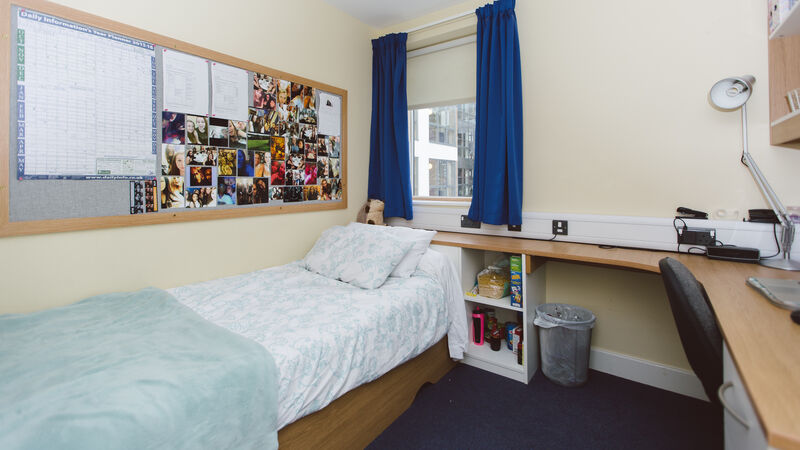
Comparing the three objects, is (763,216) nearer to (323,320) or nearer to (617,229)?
(617,229)

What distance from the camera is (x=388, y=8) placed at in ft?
8.98

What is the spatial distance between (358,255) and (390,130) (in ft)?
4.04

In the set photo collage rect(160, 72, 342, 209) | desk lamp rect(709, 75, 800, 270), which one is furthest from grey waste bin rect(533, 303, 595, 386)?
photo collage rect(160, 72, 342, 209)

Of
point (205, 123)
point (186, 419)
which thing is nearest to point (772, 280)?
point (186, 419)

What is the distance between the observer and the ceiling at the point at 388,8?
2652 mm

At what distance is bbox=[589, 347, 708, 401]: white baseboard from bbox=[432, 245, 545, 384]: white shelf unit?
394mm

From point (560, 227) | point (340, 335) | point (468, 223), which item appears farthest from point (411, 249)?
point (560, 227)

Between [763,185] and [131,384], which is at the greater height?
[763,185]

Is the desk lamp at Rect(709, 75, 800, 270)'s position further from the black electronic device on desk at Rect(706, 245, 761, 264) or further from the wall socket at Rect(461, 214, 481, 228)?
the wall socket at Rect(461, 214, 481, 228)

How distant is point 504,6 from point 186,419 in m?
2.66

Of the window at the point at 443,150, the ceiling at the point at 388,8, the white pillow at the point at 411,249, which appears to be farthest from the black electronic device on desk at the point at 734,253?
the ceiling at the point at 388,8

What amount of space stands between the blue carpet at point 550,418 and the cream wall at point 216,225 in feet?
4.31

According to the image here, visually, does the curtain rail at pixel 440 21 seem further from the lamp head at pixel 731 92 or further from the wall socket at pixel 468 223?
the lamp head at pixel 731 92

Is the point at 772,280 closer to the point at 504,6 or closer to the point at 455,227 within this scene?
the point at 455,227
